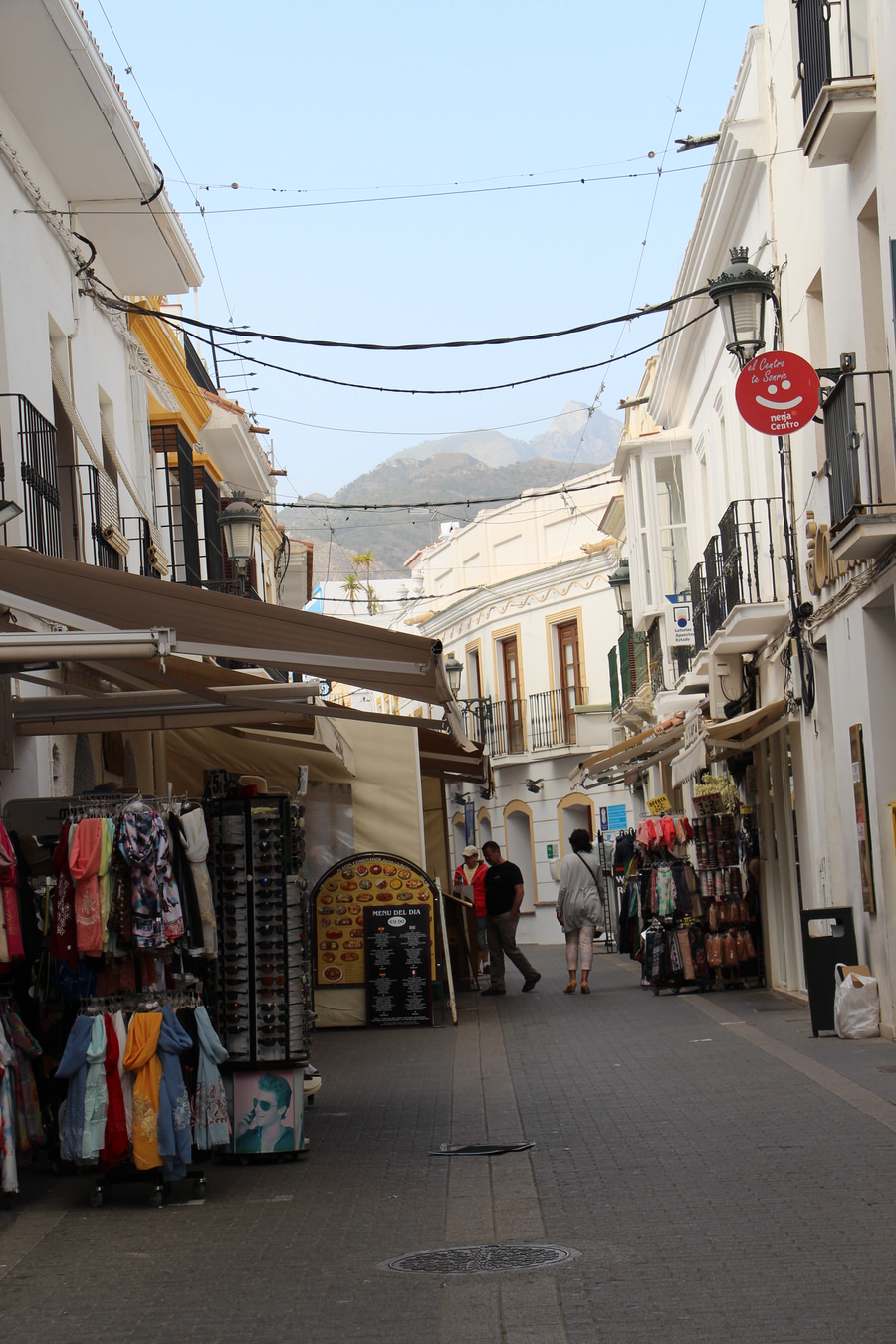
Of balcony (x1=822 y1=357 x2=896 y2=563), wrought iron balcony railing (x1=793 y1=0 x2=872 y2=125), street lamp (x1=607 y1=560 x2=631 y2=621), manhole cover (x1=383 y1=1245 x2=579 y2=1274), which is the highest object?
wrought iron balcony railing (x1=793 y1=0 x2=872 y2=125)

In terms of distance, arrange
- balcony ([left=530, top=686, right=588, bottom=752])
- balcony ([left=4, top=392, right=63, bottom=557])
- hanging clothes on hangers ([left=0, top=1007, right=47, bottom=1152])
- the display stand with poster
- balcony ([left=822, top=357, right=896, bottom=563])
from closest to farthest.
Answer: hanging clothes on hangers ([left=0, top=1007, right=47, bottom=1152])
balcony ([left=822, top=357, right=896, bottom=563])
balcony ([left=4, top=392, right=63, bottom=557])
the display stand with poster
balcony ([left=530, top=686, right=588, bottom=752])

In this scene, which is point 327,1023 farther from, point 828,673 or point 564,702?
point 564,702

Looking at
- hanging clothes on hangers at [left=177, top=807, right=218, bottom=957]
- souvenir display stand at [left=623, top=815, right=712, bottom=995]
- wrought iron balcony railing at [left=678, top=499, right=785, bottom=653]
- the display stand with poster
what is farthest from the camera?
souvenir display stand at [left=623, top=815, right=712, bottom=995]

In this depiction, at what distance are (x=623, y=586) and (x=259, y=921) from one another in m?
21.8

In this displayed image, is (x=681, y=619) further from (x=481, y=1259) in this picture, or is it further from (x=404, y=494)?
(x=404, y=494)

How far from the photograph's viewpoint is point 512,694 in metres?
40.3

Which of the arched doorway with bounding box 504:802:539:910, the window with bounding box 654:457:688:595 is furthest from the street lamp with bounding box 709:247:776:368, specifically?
the arched doorway with bounding box 504:802:539:910

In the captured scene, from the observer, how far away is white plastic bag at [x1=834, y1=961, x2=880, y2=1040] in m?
11.8

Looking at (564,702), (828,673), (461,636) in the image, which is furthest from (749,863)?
(461,636)

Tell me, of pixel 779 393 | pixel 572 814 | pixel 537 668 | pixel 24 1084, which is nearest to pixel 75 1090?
pixel 24 1084

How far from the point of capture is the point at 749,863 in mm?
17672

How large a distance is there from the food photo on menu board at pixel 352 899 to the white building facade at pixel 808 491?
3.36m

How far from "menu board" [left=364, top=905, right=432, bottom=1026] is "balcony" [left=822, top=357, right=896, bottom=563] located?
5843 mm

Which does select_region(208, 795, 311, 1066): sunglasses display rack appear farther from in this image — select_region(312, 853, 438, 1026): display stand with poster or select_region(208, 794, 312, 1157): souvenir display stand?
select_region(312, 853, 438, 1026): display stand with poster
